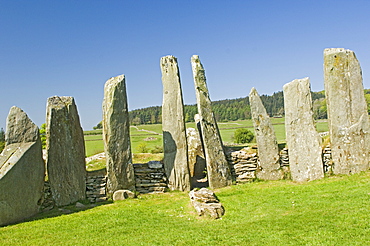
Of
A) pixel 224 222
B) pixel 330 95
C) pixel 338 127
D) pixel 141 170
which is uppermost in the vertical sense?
pixel 330 95

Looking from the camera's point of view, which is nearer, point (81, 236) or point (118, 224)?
point (81, 236)

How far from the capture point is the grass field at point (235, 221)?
6.93 m

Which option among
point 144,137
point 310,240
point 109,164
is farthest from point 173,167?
point 144,137

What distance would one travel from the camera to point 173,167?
12617mm

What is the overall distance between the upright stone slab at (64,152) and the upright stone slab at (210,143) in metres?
4.59

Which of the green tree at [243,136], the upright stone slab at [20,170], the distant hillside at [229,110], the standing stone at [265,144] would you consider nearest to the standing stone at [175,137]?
the standing stone at [265,144]

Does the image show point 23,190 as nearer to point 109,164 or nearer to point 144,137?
point 109,164

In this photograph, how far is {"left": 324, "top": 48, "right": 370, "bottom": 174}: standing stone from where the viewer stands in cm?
1233

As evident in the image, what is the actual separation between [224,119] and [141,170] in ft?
98.3

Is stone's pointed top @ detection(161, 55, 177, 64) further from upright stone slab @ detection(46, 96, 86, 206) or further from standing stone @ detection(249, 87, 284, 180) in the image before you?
upright stone slab @ detection(46, 96, 86, 206)

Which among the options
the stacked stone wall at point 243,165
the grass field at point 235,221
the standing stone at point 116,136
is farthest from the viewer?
the stacked stone wall at point 243,165

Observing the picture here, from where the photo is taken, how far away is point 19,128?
1020cm

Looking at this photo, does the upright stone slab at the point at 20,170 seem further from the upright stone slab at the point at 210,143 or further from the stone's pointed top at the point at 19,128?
the upright stone slab at the point at 210,143

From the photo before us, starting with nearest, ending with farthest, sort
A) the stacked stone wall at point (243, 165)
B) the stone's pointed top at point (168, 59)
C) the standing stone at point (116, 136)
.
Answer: the standing stone at point (116, 136), the stone's pointed top at point (168, 59), the stacked stone wall at point (243, 165)
